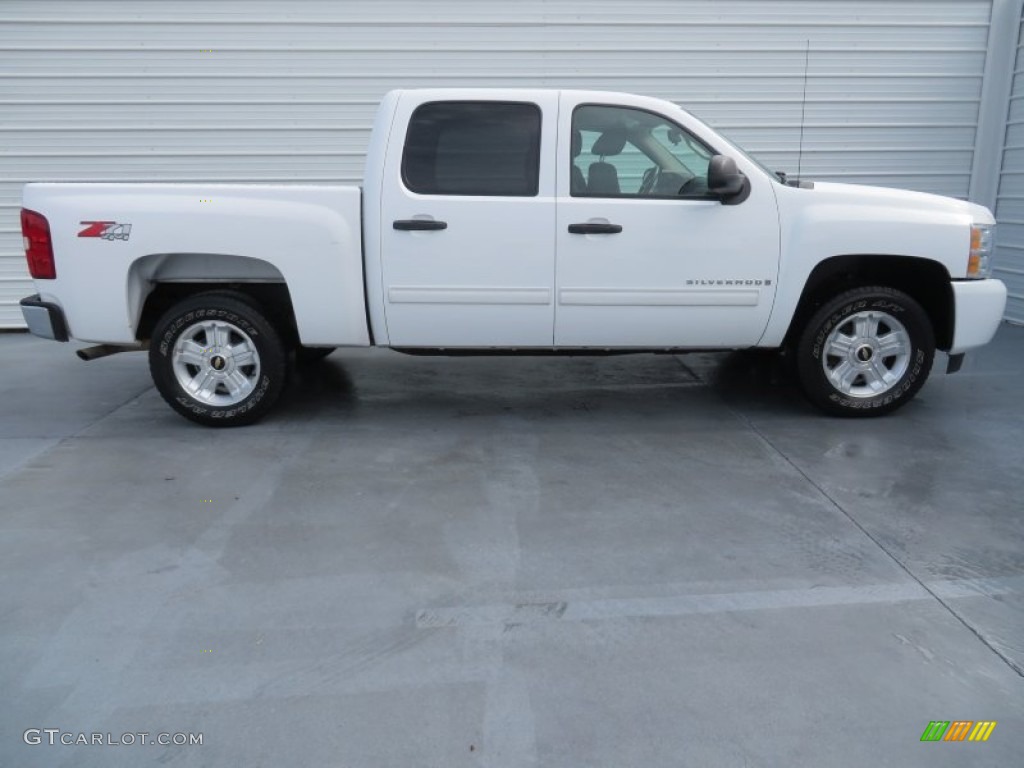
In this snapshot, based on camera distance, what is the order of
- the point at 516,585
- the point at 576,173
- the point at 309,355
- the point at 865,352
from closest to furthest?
the point at 516,585 → the point at 576,173 → the point at 865,352 → the point at 309,355

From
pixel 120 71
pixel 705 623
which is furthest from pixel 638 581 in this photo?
pixel 120 71

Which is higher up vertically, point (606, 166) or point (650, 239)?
point (606, 166)

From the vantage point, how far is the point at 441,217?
4.85 m

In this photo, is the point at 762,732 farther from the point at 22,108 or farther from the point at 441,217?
the point at 22,108

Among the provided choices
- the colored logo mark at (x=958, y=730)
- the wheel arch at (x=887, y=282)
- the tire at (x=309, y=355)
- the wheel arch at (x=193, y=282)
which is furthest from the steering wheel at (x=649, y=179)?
the colored logo mark at (x=958, y=730)

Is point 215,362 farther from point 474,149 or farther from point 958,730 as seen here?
point 958,730

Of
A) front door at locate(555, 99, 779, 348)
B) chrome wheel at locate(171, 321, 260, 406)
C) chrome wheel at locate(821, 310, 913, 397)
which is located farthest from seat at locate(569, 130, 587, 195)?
chrome wheel at locate(171, 321, 260, 406)

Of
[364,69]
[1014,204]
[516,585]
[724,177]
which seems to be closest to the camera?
[516,585]

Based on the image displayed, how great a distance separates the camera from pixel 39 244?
486cm

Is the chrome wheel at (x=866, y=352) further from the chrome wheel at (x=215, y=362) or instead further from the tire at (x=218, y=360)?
the chrome wheel at (x=215, y=362)

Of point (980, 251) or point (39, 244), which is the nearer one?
point (39, 244)

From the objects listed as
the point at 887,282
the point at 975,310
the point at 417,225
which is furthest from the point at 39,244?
the point at 975,310

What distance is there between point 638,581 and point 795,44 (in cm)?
700

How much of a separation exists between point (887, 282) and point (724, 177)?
5.20 feet
